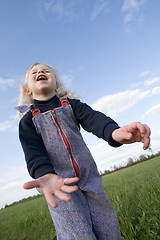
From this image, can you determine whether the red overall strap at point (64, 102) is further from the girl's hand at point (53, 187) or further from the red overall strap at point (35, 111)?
the girl's hand at point (53, 187)

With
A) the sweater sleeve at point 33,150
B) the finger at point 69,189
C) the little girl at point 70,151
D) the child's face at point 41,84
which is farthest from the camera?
the child's face at point 41,84

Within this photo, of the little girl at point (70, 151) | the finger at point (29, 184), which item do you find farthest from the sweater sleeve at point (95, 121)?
the finger at point (29, 184)

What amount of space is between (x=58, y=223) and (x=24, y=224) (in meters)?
3.47

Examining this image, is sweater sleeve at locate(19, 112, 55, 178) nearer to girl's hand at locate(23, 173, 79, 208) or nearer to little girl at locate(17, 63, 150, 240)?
little girl at locate(17, 63, 150, 240)

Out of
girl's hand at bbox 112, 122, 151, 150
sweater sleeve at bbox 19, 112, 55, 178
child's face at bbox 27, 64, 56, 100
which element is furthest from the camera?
child's face at bbox 27, 64, 56, 100

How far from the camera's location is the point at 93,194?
1727mm

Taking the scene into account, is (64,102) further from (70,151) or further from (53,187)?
(53,187)

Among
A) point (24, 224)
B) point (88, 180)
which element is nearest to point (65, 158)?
point (88, 180)

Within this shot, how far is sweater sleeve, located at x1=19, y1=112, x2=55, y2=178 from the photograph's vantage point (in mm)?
1419

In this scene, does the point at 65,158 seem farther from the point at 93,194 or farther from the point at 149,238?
the point at 149,238

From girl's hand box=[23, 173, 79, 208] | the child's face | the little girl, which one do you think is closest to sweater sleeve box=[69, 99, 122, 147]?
the little girl

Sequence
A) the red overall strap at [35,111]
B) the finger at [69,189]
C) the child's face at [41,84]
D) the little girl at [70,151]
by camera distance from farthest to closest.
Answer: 1. the child's face at [41,84]
2. the red overall strap at [35,111]
3. the little girl at [70,151]
4. the finger at [69,189]

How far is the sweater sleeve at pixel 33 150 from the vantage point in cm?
142

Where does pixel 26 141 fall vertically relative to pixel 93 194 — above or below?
above
